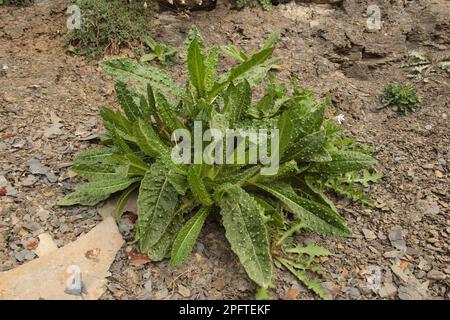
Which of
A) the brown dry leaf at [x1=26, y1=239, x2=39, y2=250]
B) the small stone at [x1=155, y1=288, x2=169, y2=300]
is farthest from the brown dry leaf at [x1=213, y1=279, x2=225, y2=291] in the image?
the brown dry leaf at [x1=26, y1=239, x2=39, y2=250]

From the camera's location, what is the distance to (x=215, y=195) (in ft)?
8.86

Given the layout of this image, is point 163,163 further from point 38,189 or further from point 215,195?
point 38,189

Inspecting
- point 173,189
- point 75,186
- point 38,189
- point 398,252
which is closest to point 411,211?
point 398,252

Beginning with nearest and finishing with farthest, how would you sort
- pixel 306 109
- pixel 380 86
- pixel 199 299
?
pixel 199 299
pixel 306 109
pixel 380 86

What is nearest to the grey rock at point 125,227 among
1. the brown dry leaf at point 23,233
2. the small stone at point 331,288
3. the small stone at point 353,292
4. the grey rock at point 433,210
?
the brown dry leaf at point 23,233

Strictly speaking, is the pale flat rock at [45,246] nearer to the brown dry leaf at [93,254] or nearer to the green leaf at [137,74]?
the brown dry leaf at [93,254]

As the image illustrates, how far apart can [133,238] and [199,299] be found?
1.64ft

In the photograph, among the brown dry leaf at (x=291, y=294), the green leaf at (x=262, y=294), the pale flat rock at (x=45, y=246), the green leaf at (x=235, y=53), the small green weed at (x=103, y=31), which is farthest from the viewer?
the small green weed at (x=103, y=31)

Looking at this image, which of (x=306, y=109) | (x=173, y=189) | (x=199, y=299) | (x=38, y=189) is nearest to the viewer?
(x=199, y=299)

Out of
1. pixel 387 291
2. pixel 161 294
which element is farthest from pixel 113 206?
pixel 387 291

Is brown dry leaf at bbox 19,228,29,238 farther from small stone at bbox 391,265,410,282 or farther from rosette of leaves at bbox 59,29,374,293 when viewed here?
small stone at bbox 391,265,410,282

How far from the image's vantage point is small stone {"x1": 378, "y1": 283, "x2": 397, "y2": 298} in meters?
2.58

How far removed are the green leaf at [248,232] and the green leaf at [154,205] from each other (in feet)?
0.88

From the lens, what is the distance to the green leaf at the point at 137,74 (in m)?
2.94
